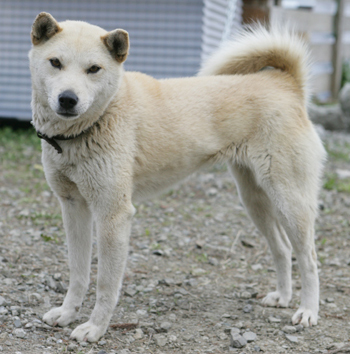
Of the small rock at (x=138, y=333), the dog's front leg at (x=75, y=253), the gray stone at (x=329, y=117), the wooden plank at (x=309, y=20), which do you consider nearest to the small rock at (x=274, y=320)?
the small rock at (x=138, y=333)

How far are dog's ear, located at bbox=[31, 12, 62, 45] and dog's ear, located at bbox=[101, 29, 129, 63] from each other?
268 millimetres

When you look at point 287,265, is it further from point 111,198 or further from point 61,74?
point 61,74

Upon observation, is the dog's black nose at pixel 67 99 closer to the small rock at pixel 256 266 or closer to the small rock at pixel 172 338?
the small rock at pixel 172 338

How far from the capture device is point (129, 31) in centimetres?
767

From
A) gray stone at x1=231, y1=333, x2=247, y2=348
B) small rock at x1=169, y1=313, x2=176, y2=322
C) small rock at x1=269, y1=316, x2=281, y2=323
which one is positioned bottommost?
small rock at x1=269, y1=316, x2=281, y2=323

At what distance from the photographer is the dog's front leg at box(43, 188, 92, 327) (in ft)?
Result: 9.78

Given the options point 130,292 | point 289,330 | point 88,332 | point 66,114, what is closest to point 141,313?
point 130,292

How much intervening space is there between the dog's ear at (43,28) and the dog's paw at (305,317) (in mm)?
2335

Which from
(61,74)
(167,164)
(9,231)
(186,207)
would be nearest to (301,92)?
(167,164)

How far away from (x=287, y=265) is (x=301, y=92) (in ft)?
4.16

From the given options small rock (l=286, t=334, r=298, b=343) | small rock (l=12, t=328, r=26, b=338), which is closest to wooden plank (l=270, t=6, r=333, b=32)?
small rock (l=286, t=334, r=298, b=343)

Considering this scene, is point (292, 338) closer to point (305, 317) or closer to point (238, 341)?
point (305, 317)

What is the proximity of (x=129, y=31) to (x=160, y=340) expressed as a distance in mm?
5853

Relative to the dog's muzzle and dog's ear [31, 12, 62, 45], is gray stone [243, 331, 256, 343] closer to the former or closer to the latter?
the dog's muzzle
